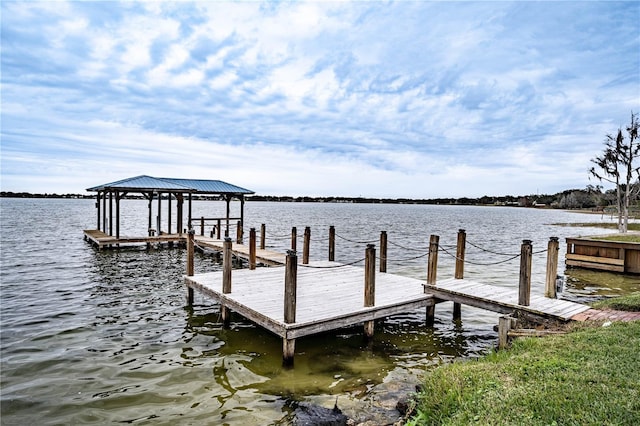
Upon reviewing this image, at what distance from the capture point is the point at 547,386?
4.53 metres

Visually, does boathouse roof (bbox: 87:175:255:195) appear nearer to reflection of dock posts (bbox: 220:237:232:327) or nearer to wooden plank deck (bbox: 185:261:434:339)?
wooden plank deck (bbox: 185:261:434:339)

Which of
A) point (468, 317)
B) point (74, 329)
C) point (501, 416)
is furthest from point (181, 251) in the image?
point (501, 416)

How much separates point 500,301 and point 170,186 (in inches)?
820

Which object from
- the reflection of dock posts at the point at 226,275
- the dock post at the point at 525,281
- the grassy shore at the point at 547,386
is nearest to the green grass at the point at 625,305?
the dock post at the point at 525,281

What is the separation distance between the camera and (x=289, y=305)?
24.0 feet

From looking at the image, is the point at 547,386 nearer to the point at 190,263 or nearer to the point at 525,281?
the point at 525,281

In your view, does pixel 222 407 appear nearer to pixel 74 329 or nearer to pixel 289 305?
pixel 289 305

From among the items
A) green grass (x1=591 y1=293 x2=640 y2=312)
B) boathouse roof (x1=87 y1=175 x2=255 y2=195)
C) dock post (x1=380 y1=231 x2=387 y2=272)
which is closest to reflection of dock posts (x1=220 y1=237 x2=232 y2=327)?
dock post (x1=380 y1=231 x2=387 y2=272)

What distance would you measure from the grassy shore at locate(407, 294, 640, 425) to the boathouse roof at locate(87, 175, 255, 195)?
2143 cm

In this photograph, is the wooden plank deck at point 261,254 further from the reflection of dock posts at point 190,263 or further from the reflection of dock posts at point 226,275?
the reflection of dock posts at point 226,275

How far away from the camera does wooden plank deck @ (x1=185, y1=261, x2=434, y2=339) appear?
7.71m

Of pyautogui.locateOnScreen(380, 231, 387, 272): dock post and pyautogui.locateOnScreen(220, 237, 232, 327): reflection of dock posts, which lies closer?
pyautogui.locateOnScreen(220, 237, 232, 327): reflection of dock posts

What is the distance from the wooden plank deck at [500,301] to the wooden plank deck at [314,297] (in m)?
0.58

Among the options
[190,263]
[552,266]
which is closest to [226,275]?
[190,263]
